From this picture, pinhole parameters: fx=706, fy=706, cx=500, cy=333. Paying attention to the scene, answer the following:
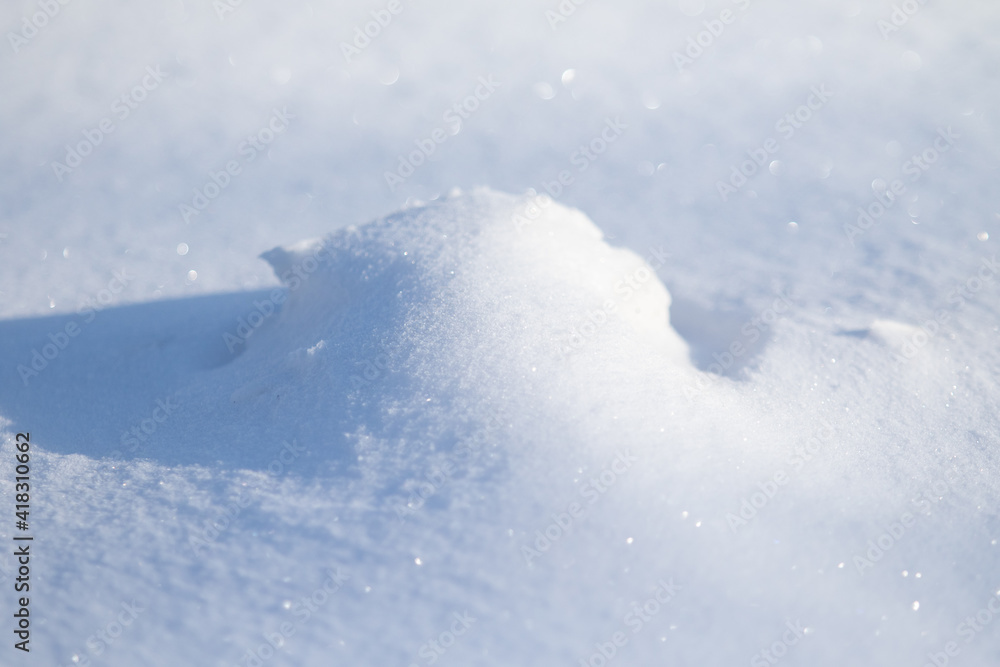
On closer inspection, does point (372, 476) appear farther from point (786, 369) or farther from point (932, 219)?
point (932, 219)

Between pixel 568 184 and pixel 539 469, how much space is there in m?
1.34
